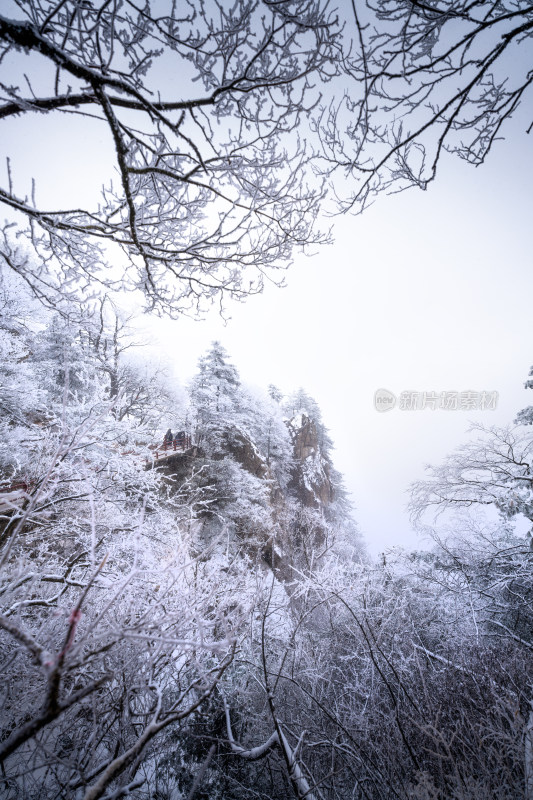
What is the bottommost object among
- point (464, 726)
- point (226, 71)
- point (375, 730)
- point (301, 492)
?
point (301, 492)

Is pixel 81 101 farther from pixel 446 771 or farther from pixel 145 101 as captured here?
pixel 446 771

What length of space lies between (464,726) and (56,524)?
7.45m

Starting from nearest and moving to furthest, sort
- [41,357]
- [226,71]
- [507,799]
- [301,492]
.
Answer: [226,71], [507,799], [41,357], [301,492]

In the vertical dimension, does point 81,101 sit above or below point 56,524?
above

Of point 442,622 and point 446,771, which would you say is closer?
point 446,771

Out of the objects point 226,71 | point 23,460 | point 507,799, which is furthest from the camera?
point 23,460

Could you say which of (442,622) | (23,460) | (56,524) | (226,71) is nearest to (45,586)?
(56,524)

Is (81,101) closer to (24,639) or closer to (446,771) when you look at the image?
(24,639)

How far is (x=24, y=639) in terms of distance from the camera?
38.4 inches

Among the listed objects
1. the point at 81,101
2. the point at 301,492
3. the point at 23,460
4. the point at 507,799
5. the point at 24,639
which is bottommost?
the point at 301,492

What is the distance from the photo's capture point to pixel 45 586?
491 cm

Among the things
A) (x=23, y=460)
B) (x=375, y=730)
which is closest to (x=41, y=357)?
(x=23, y=460)

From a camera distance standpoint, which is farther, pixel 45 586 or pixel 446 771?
pixel 45 586

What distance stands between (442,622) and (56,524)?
9660mm
